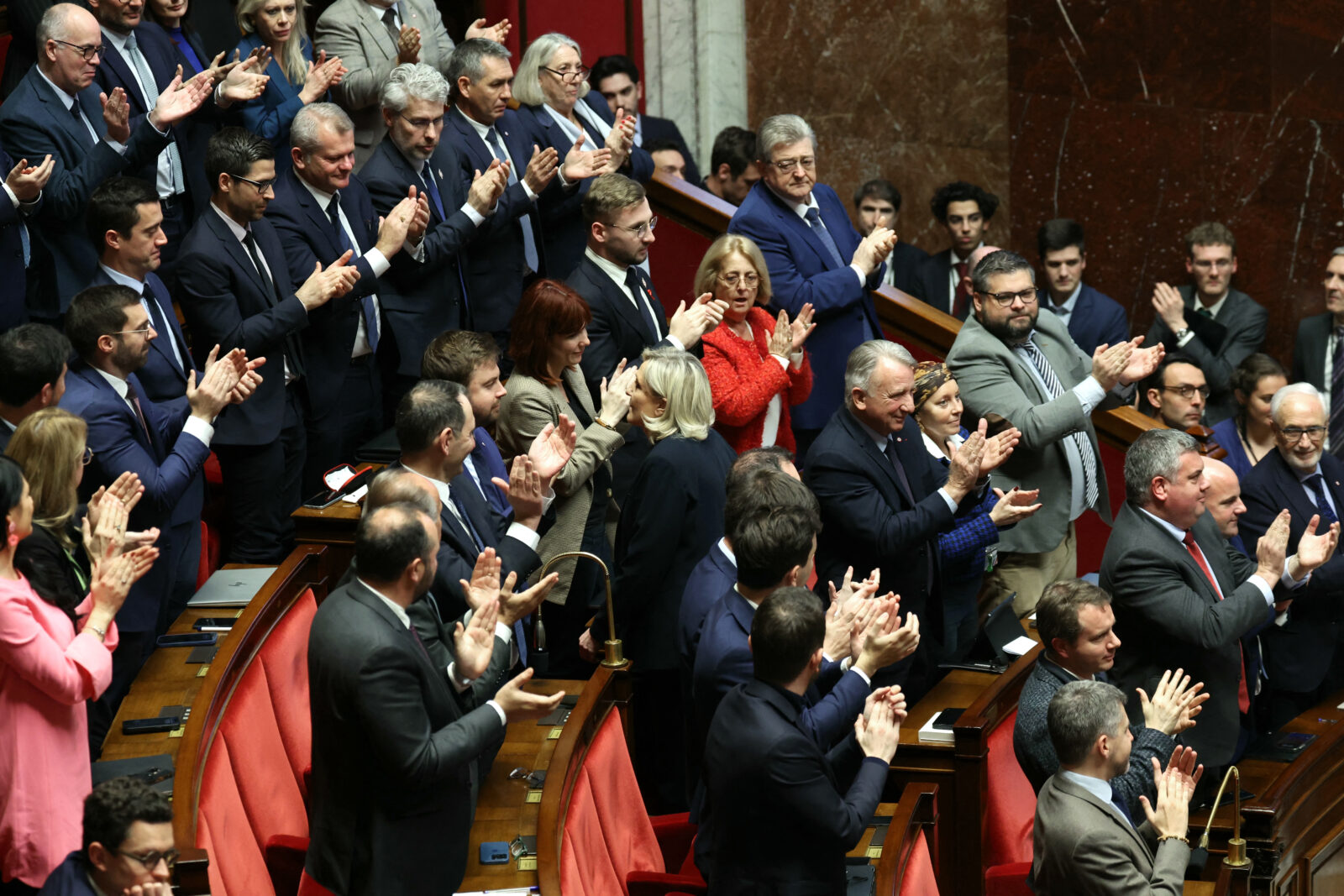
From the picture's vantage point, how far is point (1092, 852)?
3.25 metres

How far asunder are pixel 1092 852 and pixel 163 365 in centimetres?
239

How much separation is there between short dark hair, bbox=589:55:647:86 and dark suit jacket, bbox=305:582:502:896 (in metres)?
3.87

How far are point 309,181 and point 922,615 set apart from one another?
200 centimetres

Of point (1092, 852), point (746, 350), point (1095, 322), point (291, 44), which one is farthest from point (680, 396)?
point (1095, 322)

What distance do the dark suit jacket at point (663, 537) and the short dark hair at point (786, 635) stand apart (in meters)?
0.94

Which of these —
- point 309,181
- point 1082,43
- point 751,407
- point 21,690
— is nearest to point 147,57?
point 309,181

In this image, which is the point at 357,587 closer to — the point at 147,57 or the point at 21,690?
the point at 21,690

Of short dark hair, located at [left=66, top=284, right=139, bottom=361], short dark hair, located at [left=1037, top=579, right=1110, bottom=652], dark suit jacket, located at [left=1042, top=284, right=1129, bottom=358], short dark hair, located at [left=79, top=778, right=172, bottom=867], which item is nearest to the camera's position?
short dark hair, located at [left=79, top=778, right=172, bottom=867]

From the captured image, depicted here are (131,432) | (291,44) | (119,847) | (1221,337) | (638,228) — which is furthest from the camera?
(1221,337)

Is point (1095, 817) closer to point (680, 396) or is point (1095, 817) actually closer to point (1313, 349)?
point (680, 396)

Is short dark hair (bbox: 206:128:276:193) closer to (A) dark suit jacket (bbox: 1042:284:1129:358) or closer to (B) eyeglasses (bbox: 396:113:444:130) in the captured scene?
(B) eyeglasses (bbox: 396:113:444:130)

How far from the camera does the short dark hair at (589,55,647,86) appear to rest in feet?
21.4

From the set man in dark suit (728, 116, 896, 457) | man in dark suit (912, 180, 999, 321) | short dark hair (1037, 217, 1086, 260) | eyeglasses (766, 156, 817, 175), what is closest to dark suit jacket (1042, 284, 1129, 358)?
short dark hair (1037, 217, 1086, 260)

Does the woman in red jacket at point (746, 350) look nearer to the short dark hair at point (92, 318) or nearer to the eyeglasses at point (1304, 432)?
the eyeglasses at point (1304, 432)
